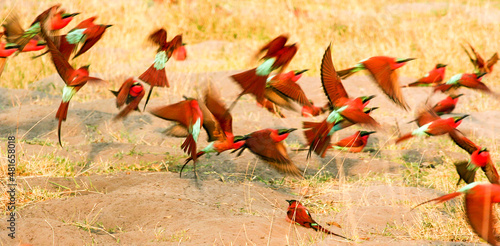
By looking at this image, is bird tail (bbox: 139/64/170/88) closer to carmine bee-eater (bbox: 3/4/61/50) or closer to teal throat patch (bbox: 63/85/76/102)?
teal throat patch (bbox: 63/85/76/102)

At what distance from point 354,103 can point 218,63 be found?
5300mm

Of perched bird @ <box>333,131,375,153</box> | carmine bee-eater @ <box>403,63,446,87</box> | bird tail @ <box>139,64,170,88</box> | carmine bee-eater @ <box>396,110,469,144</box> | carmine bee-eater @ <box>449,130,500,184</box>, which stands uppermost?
bird tail @ <box>139,64,170,88</box>

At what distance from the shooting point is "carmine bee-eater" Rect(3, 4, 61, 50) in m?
2.77

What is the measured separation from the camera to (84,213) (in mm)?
2795

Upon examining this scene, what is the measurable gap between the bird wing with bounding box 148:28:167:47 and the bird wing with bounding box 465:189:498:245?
1.74 meters

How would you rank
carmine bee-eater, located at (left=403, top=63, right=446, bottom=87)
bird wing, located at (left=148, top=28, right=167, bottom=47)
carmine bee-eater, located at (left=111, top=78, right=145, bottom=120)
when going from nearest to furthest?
bird wing, located at (left=148, top=28, right=167, bottom=47), carmine bee-eater, located at (left=111, top=78, right=145, bottom=120), carmine bee-eater, located at (left=403, top=63, right=446, bottom=87)

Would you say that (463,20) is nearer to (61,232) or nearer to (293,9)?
(293,9)

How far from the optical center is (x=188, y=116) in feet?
9.12

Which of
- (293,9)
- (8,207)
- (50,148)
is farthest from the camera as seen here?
(293,9)

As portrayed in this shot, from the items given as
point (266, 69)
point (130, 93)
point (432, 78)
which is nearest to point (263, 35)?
point (432, 78)

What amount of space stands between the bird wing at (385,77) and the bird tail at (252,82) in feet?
1.91

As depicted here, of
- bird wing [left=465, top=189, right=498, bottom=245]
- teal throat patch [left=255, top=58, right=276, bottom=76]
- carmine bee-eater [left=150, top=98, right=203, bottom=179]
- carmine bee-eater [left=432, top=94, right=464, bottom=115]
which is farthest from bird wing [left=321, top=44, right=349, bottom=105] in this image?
carmine bee-eater [left=432, top=94, right=464, bottom=115]

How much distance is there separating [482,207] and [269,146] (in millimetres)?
1184

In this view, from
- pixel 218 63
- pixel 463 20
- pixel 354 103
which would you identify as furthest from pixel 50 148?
pixel 463 20
